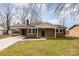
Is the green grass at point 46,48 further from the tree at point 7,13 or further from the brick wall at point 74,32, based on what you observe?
the tree at point 7,13

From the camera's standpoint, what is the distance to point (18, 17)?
13.4ft

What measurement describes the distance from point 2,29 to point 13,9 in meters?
0.41

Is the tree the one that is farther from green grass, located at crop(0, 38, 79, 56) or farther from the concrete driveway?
green grass, located at crop(0, 38, 79, 56)

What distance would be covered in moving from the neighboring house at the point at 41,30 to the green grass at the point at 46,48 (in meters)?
0.12

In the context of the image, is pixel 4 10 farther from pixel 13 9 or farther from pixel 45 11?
pixel 45 11

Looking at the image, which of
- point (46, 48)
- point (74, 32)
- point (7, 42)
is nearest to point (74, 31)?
point (74, 32)

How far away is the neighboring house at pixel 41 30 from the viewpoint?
4.05 m

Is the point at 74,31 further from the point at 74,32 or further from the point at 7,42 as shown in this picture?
the point at 7,42

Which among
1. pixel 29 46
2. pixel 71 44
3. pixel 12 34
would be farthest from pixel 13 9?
pixel 71 44

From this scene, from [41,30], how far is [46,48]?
0.34 m

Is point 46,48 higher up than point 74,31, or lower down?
lower down

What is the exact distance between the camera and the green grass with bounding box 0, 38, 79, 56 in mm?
3946

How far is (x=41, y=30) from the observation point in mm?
4078

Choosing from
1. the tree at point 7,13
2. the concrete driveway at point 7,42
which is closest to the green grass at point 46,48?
the concrete driveway at point 7,42
